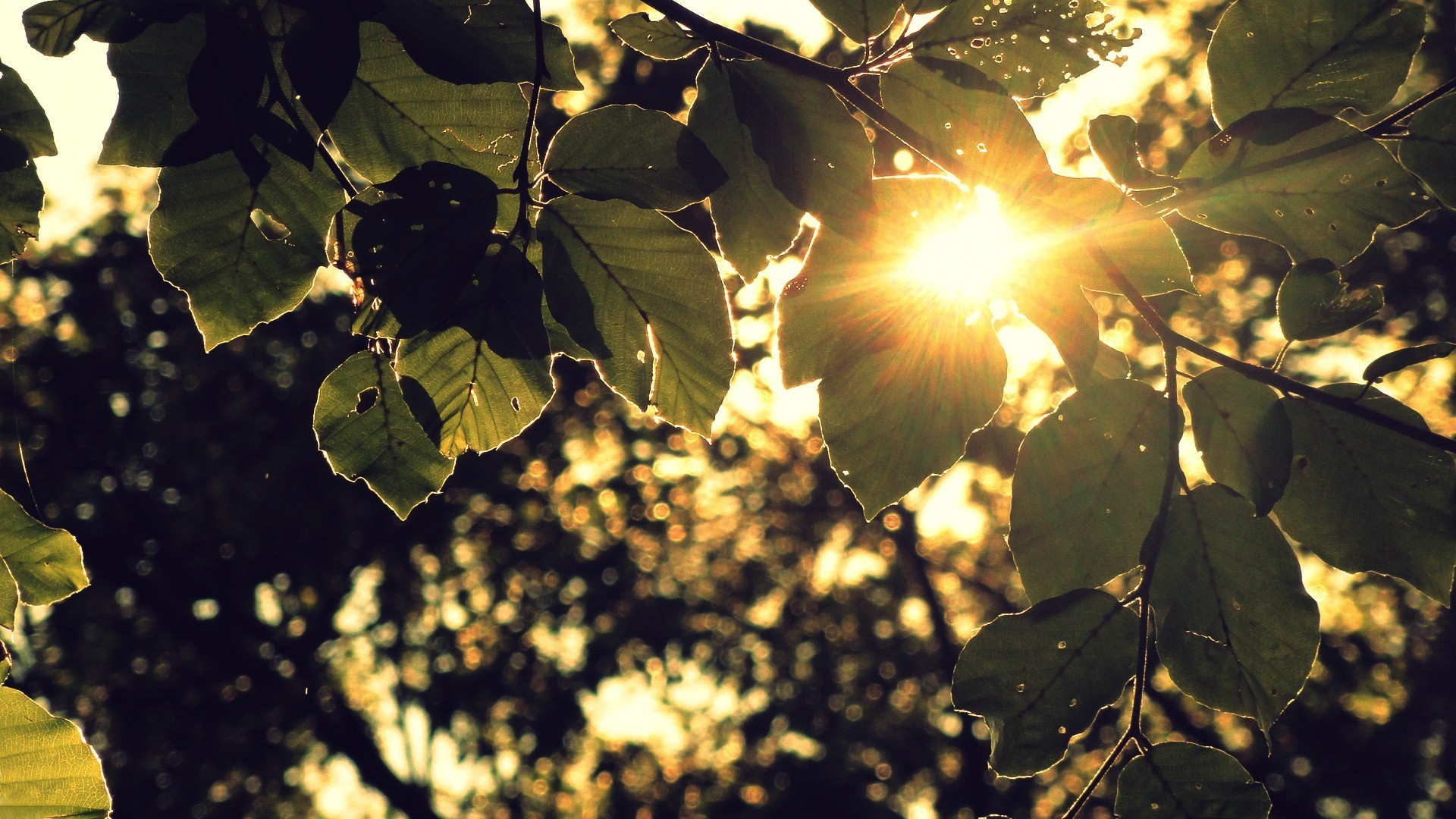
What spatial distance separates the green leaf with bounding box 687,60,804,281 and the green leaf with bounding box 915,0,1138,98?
0.15 meters

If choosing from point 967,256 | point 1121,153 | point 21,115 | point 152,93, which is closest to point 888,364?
point 967,256

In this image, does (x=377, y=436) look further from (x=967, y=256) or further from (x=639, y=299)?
(x=967, y=256)

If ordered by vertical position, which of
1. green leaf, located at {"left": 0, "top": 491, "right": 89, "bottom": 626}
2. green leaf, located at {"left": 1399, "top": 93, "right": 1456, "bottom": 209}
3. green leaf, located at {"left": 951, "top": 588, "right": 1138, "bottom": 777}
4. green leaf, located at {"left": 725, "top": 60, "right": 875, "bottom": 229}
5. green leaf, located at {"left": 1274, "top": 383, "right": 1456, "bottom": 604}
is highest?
green leaf, located at {"left": 1399, "top": 93, "right": 1456, "bottom": 209}

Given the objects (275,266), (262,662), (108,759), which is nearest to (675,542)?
(262,662)

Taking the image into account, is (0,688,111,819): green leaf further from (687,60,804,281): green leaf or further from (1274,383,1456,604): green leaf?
(1274,383,1456,604): green leaf

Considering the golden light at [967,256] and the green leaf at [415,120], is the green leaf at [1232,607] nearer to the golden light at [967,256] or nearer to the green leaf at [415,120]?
the golden light at [967,256]

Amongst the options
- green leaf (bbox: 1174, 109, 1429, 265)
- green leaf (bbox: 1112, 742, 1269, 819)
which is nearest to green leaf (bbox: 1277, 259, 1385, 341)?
green leaf (bbox: 1174, 109, 1429, 265)

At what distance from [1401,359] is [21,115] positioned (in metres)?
1.19

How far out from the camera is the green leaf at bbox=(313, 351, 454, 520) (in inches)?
28.5

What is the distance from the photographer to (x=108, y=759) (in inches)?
380

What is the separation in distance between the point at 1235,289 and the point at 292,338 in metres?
10.8

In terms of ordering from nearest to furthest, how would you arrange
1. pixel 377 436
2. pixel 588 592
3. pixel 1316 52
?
pixel 1316 52, pixel 377 436, pixel 588 592

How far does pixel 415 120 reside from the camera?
2.21 feet

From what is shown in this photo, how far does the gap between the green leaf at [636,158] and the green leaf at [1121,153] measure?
288mm
